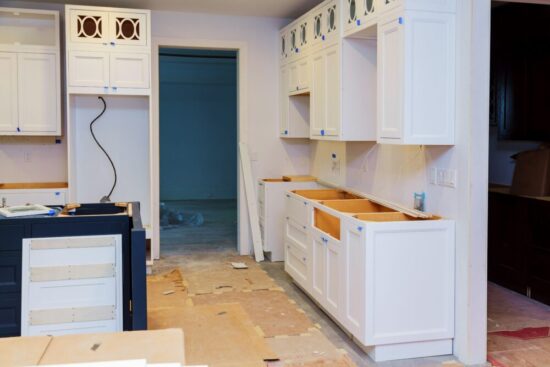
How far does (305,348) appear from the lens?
3.90 meters

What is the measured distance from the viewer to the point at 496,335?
13.6ft

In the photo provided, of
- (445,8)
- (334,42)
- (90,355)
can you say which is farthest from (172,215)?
(90,355)

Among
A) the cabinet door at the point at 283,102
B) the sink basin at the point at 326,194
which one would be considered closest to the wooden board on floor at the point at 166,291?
the sink basin at the point at 326,194

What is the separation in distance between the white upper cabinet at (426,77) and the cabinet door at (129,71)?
301 cm

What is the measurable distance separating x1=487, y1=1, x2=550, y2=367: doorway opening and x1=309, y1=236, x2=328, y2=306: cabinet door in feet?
4.11

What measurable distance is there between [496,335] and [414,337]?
84cm

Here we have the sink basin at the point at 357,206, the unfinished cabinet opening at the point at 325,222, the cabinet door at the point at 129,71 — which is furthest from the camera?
the cabinet door at the point at 129,71

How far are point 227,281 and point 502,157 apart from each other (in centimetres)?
318

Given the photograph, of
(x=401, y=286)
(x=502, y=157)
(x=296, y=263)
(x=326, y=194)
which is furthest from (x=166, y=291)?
(x=502, y=157)

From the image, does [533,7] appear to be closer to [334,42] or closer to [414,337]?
[334,42]

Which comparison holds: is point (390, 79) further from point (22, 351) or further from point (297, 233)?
point (22, 351)

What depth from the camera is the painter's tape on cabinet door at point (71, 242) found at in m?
3.11

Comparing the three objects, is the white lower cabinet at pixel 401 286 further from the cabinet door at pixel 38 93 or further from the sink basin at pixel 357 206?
the cabinet door at pixel 38 93

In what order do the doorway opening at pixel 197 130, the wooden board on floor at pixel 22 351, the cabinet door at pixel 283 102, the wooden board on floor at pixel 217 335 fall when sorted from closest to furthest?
the wooden board on floor at pixel 22 351
the wooden board on floor at pixel 217 335
the cabinet door at pixel 283 102
the doorway opening at pixel 197 130
